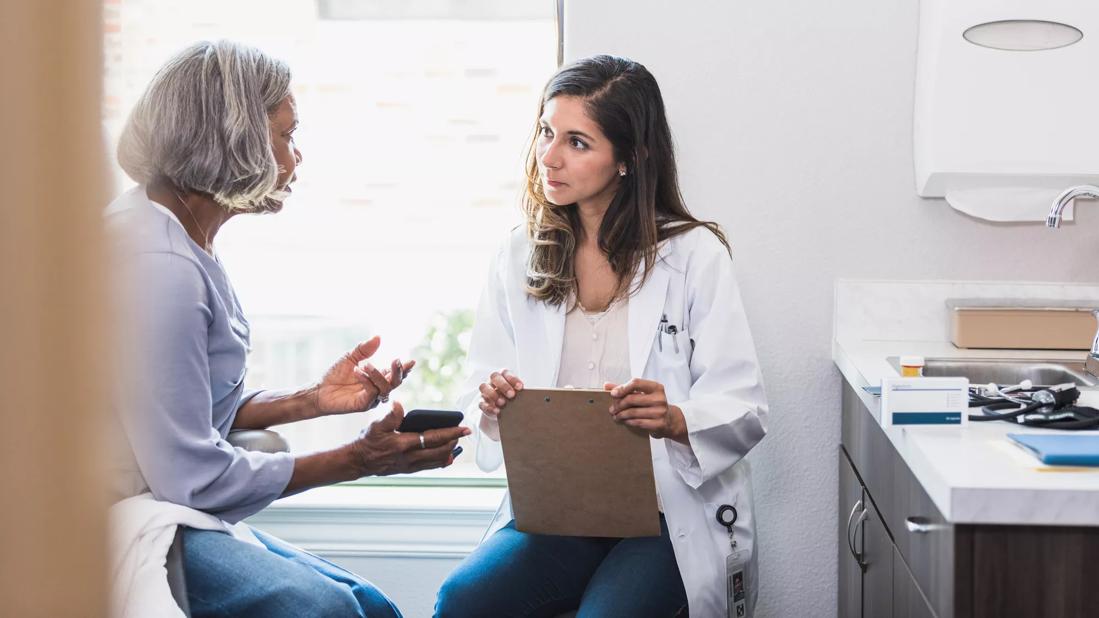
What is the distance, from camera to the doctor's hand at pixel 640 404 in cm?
151

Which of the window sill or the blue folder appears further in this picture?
the window sill

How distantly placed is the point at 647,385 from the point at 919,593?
487mm

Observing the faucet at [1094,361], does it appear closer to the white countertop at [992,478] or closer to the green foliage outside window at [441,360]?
the white countertop at [992,478]

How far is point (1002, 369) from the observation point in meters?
1.90

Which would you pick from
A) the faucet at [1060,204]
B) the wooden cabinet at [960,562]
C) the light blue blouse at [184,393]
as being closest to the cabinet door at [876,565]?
the wooden cabinet at [960,562]

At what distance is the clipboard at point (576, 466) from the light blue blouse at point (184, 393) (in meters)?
0.38

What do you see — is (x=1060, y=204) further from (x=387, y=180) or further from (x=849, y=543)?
(x=387, y=180)

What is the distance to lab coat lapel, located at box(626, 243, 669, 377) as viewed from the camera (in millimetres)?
1752

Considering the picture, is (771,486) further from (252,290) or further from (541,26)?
(252,290)

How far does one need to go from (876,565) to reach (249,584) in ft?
3.46

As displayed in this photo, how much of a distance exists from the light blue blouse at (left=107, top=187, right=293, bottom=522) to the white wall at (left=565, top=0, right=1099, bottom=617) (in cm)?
108

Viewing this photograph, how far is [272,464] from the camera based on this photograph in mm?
1487

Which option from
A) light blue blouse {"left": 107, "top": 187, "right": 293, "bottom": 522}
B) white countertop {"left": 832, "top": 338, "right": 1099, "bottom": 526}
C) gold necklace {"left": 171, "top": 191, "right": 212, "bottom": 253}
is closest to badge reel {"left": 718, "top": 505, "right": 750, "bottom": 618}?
white countertop {"left": 832, "top": 338, "right": 1099, "bottom": 526}

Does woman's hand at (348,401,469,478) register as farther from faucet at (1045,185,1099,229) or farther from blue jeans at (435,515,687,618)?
faucet at (1045,185,1099,229)
